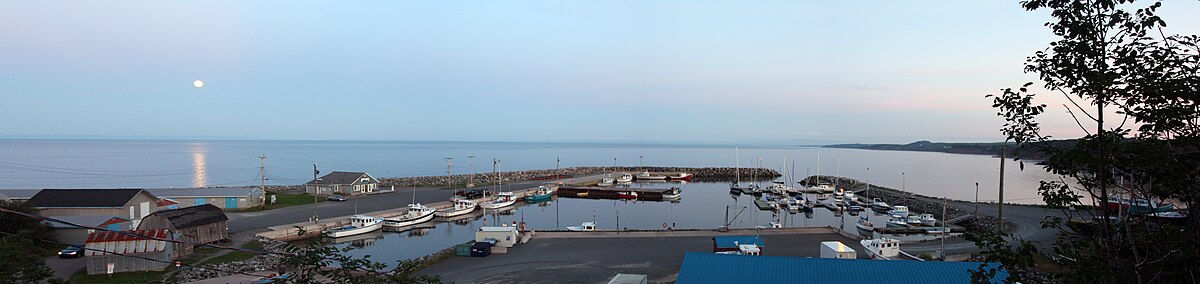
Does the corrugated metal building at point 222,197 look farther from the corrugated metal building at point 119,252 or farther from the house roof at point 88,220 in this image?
the corrugated metal building at point 119,252

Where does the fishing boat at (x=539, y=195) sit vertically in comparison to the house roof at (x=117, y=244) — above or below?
below

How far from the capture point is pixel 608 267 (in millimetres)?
17891

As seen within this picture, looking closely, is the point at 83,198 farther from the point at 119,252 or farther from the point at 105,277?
the point at 105,277

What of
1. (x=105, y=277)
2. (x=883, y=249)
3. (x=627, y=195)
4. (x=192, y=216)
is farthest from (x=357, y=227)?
(x=627, y=195)

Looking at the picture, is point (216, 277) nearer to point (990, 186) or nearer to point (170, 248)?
point (170, 248)

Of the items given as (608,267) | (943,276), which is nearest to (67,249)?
(608,267)

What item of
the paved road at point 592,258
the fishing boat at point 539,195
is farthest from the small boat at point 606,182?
the paved road at point 592,258

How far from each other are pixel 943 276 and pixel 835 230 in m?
13.7

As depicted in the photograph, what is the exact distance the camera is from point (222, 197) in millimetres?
31578

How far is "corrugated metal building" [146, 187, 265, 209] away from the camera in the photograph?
3125 centimetres

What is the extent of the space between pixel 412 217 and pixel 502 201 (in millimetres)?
9393

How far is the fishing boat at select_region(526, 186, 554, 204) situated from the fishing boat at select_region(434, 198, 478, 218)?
7.78 metres

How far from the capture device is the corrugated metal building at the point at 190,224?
19047 millimetres

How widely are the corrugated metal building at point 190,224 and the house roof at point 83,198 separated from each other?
3.48 meters
